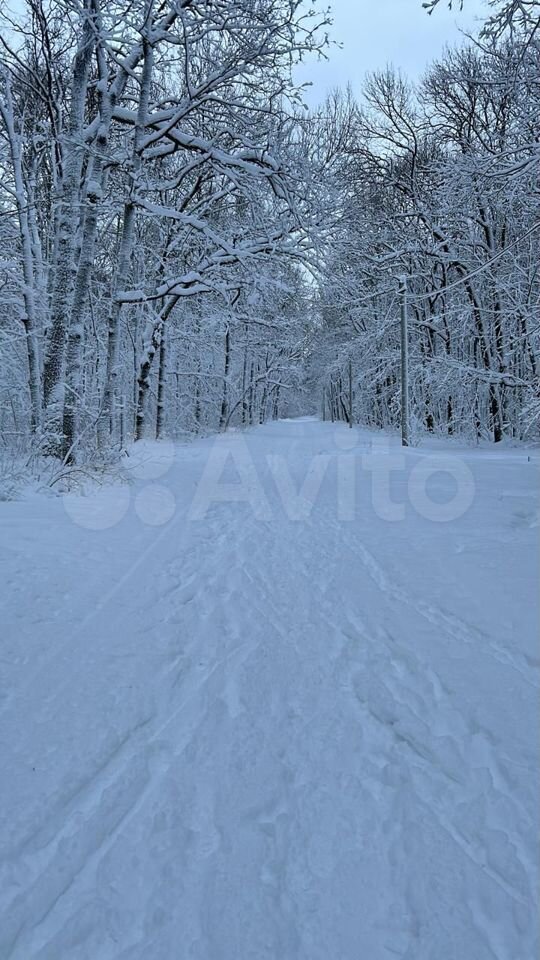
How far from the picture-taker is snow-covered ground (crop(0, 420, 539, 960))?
1442 mm

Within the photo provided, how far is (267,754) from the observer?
7.02 ft

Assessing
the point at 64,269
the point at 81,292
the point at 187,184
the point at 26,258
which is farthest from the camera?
the point at 187,184

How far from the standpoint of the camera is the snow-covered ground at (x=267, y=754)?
1442 mm

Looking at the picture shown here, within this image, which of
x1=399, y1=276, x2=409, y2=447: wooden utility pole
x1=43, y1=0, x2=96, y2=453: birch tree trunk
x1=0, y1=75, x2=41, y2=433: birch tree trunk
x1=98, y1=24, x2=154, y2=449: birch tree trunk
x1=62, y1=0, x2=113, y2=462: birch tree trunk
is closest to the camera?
x1=43, y1=0, x2=96, y2=453: birch tree trunk

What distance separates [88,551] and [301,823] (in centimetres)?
374

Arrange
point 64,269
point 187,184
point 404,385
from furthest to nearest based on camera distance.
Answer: point 404,385, point 187,184, point 64,269

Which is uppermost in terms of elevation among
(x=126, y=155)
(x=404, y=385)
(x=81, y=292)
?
(x=126, y=155)

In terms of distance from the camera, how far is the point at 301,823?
1769 millimetres

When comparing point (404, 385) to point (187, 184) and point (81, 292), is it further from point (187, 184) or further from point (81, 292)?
point (81, 292)

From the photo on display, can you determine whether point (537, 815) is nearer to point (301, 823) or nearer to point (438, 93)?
point (301, 823)

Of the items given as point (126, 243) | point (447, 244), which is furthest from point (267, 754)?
point (447, 244)

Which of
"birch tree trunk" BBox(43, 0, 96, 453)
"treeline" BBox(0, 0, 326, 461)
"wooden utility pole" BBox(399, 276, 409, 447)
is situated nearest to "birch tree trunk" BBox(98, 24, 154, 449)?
"treeline" BBox(0, 0, 326, 461)

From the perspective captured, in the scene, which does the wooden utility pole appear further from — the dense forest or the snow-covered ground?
the snow-covered ground

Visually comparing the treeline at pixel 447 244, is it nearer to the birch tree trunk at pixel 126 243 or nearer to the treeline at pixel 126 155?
the treeline at pixel 126 155
